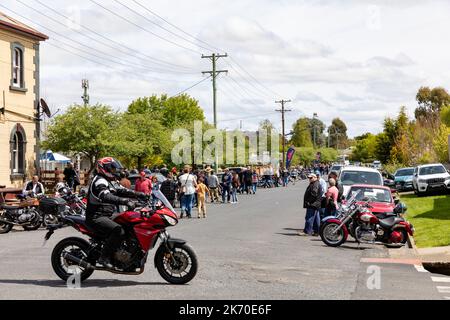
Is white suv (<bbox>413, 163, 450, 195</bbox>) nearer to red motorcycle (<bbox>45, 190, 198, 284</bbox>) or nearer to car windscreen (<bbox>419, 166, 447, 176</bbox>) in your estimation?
car windscreen (<bbox>419, 166, 447, 176</bbox>)

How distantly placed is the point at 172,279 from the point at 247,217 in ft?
48.0

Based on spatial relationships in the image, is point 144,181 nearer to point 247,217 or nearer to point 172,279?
point 247,217

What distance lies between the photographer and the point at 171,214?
10.3m

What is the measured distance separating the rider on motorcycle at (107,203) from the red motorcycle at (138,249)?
0.10m

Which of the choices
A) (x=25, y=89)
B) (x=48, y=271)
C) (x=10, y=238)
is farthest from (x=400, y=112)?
(x=48, y=271)

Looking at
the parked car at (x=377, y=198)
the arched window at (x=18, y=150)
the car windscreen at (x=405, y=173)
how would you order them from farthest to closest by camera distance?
the car windscreen at (x=405, y=173), the arched window at (x=18, y=150), the parked car at (x=377, y=198)

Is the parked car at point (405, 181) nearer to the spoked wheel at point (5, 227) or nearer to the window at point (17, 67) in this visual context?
the window at point (17, 67)

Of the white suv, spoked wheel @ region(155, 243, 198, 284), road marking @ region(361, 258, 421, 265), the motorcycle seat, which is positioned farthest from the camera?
the white suv

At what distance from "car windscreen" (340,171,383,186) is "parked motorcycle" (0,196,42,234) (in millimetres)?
10490

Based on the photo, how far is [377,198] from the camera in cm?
1956

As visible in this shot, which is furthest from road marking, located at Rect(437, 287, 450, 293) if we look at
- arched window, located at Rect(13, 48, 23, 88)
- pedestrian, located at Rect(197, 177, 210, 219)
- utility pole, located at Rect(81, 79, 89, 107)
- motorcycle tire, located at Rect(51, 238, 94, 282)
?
utility pole, located at Rect(81, 79, 89, 107)

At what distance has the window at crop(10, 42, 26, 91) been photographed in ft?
108

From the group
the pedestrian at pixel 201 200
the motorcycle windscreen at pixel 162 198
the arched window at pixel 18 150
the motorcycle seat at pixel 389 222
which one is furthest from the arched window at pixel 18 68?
the motorcycle windscreen at pixel 162 198

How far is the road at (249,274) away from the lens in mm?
9828
